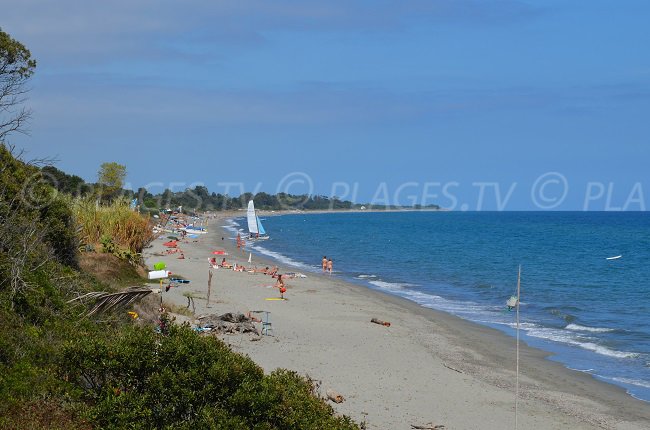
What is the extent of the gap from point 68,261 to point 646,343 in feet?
54.7

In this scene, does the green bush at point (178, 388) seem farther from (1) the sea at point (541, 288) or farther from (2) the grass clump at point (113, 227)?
(2) the grass clump at point (113, 227)

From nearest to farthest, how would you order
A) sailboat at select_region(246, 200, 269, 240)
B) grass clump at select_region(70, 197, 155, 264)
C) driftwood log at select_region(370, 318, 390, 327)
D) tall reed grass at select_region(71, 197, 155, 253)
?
grass clump at select_region(70, 197, 155, 264), tall reed grass at select_region(71, 197, 155, 253), driftwood log at select_region(370, 318, 390, 327), sailboat at select_region(246, 200, 269, 240)

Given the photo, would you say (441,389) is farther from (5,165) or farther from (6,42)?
(6,42)

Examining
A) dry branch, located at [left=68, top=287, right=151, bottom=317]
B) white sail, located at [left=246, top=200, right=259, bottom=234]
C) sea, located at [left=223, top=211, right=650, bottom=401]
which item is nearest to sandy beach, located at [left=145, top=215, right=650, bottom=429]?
sea, located at [left=223, top=211, right=650, bottom=401]

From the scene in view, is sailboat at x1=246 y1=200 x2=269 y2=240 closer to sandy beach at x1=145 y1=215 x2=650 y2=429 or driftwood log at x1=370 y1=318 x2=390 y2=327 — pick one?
sandy beach at x1=145 y1=215 x2=650 y2=429

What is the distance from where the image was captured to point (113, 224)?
74.6 feet

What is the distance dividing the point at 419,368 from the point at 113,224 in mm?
10670

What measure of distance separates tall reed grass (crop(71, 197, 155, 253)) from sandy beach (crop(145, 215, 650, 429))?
92.6 inches

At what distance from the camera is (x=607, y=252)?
71.2 m

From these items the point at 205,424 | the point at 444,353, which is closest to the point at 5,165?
the point at 205,424

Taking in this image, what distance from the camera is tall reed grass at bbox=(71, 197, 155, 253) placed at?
2158 cm

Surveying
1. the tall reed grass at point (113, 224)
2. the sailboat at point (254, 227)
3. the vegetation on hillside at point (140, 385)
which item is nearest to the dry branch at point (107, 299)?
the vegetation on hillside at point (140, 385)

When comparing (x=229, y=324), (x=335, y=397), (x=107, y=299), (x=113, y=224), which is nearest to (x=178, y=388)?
(x=107, y=299)

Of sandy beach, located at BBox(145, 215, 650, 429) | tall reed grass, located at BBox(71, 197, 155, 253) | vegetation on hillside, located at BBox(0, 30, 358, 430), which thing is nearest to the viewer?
vegetation on hillside, located at BBox(0, 30, 358, 430)
